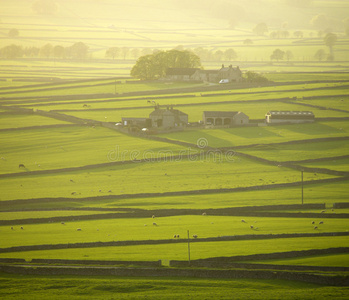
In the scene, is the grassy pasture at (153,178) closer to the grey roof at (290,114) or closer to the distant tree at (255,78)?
the grey roof at (290,114)

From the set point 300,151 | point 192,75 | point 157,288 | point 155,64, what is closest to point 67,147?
point 300,151

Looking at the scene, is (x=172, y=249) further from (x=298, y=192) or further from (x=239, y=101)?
(x=239, y=101)

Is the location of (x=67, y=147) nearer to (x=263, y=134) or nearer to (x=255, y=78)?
(x=263, y=134)

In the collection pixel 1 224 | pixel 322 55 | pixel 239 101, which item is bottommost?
pixel 1 224

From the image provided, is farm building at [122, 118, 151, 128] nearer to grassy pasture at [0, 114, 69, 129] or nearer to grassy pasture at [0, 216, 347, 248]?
grassy pasture at [0, 114, 69, 129]

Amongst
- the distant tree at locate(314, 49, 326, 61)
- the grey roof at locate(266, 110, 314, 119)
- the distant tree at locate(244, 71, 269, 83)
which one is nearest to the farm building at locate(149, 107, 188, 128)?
the grey roof at locate(266, 110, 314, 119)

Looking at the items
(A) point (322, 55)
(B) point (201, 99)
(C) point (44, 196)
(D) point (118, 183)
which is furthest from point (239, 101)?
(A) point (322, 55)
